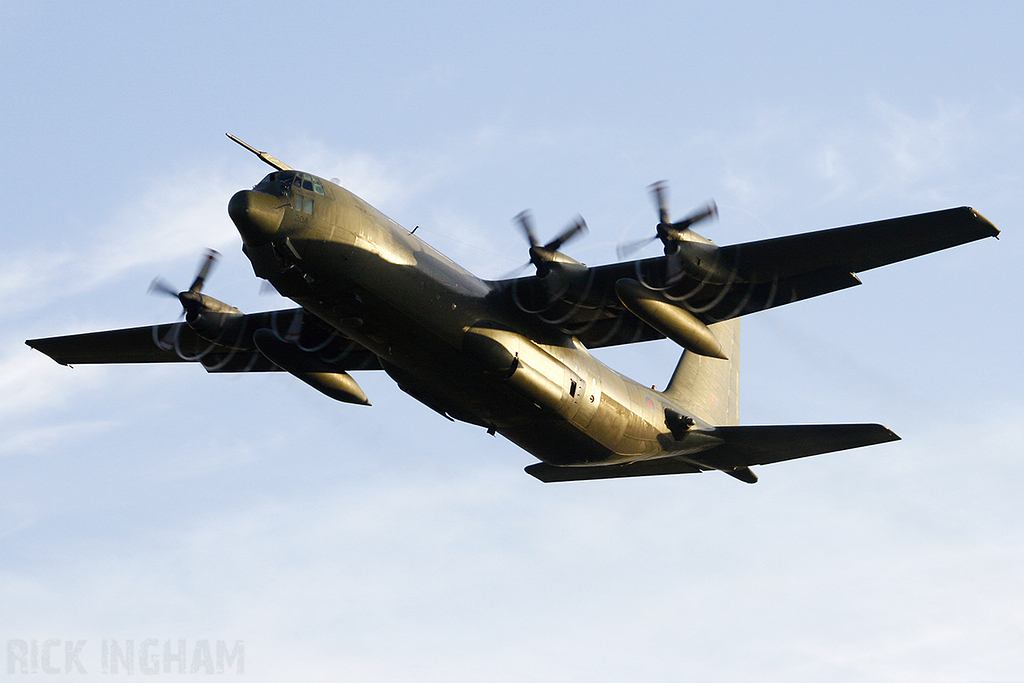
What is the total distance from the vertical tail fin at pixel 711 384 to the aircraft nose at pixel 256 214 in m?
11.8

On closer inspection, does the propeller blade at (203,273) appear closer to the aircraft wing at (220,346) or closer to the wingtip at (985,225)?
the aircraft wing at (220,346)

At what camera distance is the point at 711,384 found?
29938 millimetres

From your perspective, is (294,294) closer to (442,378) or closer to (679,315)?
(442,378)

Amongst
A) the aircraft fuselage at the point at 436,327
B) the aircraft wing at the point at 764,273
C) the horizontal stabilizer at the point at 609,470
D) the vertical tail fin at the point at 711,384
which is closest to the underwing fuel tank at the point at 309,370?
the aircraft fuselage at the point at 436,327

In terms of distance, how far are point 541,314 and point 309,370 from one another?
653 cm

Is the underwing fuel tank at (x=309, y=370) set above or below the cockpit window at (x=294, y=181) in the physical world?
below

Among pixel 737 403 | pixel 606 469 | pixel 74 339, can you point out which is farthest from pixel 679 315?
pixel 74 339

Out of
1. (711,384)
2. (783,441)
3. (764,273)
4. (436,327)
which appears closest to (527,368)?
(436,327)

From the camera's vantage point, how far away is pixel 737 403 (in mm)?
31422

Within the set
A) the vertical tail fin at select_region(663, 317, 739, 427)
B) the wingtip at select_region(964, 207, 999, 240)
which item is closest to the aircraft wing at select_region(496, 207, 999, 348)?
the wingtip at select_region(964, 207, 999, 240)

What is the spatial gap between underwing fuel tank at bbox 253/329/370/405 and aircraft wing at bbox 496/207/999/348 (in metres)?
5.48

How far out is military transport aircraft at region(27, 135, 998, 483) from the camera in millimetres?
21031

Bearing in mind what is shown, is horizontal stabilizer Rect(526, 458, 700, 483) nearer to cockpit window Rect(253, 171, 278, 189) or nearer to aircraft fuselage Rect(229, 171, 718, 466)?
aircraft fuselage Rect(229, 171, 718, 466)

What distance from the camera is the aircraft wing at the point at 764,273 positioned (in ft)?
68.7
